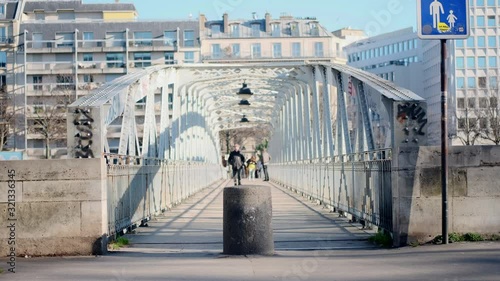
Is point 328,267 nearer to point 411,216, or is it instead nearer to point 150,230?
point 411,216

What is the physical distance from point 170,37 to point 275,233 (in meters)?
95.1

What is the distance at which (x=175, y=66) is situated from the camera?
105 ft

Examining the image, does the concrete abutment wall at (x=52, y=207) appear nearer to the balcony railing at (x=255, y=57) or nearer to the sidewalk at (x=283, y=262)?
the sidewalk at (x=283, y=262)

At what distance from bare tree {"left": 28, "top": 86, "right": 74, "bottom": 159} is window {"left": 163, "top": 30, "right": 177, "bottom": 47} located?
13420mm

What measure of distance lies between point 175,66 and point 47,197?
19.0m

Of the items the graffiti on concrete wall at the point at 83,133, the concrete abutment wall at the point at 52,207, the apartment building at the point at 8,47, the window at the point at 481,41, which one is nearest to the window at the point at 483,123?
the window at the point at 481,41

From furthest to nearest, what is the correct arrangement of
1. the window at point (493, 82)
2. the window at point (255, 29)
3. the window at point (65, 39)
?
the window at point (255, 29) < the window at point (65, 39) < the window at point (493, 82)

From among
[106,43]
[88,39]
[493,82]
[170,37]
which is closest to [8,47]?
[88,39]

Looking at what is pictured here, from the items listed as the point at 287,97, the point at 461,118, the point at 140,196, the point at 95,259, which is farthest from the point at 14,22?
the point at 95,259

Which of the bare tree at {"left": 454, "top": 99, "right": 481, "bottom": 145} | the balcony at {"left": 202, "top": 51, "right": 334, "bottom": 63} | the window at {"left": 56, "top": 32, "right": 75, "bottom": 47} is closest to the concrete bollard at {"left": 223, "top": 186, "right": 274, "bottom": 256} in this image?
the bare tree at {"left": 454, "top": 99, "right": 481, "bottom": 145}

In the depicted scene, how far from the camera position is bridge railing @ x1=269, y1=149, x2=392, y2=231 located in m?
15.0

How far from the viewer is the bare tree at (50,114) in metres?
83.3

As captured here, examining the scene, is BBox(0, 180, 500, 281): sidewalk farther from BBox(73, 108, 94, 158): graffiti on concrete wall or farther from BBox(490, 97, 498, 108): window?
BBox(490, 97, 498, 108): window

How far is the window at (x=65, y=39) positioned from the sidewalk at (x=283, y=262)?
9481cm
